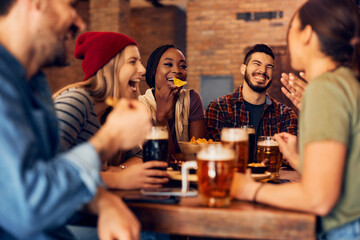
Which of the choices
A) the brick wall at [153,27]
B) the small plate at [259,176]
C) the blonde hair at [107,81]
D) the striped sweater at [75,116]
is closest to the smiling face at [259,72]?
the blonde hair at [107,81]

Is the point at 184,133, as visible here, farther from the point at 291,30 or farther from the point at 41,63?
the point at 41,63

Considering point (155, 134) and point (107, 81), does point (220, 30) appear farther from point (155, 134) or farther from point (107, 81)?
point (155, 134)

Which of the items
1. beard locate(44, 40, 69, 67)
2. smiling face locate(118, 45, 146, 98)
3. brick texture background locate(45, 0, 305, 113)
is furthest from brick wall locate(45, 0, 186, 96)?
beard locate(44, 40, 69, 67)

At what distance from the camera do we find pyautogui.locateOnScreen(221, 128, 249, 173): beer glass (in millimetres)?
1408

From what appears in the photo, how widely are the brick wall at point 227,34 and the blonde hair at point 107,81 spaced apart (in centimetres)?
460

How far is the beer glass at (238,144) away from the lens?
141 cm

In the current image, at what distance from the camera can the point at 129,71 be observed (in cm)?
180

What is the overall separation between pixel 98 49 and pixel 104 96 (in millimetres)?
212

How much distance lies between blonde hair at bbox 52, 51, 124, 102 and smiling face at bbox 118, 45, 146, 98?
18 millimetres

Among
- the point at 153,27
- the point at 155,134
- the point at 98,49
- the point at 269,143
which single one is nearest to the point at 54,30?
the point at 155,134

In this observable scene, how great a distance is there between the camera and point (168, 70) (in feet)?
8.99

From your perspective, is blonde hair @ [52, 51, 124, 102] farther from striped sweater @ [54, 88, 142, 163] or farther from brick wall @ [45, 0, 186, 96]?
brick wall @ [45, 0, 186, 96]

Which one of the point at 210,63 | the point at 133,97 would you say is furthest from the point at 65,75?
the point at 133,97

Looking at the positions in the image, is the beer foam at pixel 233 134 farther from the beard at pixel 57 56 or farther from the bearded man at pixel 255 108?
the bearded man at pixel 255 108
